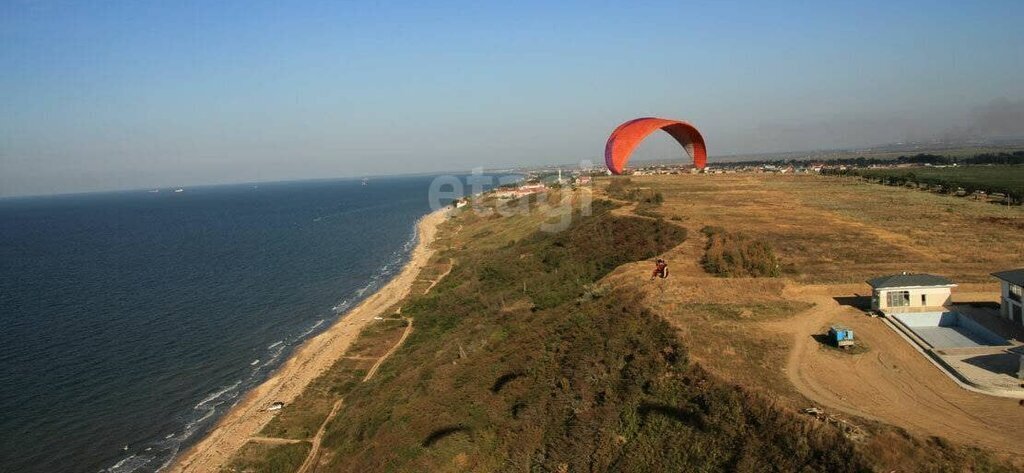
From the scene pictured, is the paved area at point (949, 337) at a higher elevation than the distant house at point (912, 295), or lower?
lower

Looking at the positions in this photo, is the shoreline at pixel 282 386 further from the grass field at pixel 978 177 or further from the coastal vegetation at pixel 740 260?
the grass field at pixel 978 177

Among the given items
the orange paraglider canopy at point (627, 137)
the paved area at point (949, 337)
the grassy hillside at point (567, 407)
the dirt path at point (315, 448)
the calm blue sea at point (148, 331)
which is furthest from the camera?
the orange paraglider canopy at point (627, 137)

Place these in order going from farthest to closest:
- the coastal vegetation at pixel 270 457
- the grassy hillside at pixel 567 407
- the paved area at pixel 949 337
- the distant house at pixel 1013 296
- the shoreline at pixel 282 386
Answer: the shoreline at pixel 282 386
the coastal vegetation at pixel 270 457
the distant house at pixel 1013 296
the paved area at pixel 949 337
the grassy hillside at pixel 567 407

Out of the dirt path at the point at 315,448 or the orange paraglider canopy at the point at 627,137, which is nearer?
the dirt path at the point at 315,448

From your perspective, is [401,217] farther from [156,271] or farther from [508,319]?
[508,319]

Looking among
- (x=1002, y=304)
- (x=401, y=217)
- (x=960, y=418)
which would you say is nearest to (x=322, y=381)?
(x=960, y=418)

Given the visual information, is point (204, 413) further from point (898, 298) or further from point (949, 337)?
point (949, 337)

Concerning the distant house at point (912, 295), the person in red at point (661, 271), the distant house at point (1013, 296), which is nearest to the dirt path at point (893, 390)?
the distant house at point (912, 295)

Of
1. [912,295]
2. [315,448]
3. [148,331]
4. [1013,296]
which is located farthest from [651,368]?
[148,331]
